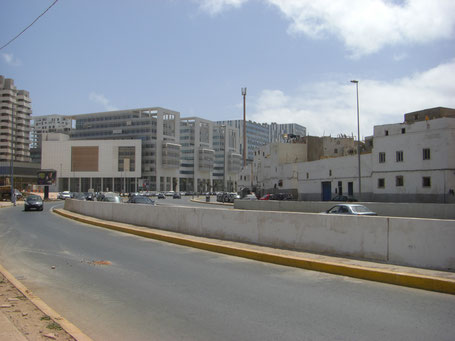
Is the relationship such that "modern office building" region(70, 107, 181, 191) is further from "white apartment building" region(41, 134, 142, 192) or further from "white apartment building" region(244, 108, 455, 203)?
"white apartment building" region(244, 108, 455, 203)

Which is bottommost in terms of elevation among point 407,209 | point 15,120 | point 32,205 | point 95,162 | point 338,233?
point 32,205

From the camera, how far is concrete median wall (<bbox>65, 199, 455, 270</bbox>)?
8.43 meters

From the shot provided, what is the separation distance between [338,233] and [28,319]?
7.18m

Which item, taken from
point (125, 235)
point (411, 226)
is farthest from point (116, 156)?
point (411, 226)

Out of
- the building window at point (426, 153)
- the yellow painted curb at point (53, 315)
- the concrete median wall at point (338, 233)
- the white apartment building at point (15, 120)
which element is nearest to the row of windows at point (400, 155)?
the building window at point (426, 153)

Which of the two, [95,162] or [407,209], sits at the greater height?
[95,162]

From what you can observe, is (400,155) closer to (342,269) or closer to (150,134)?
(342,269)

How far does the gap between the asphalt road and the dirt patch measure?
0.42 meters

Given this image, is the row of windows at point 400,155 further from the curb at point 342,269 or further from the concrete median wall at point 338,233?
the curb at point 342,269

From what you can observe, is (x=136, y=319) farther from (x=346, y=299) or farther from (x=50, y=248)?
(x=50, y=248)

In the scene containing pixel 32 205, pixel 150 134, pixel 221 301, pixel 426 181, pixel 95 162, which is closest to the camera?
pixel 221 301

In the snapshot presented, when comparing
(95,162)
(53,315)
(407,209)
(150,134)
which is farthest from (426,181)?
(95,162)

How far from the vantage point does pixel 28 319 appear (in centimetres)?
586

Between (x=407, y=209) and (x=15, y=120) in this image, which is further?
(x=15, y=120)
